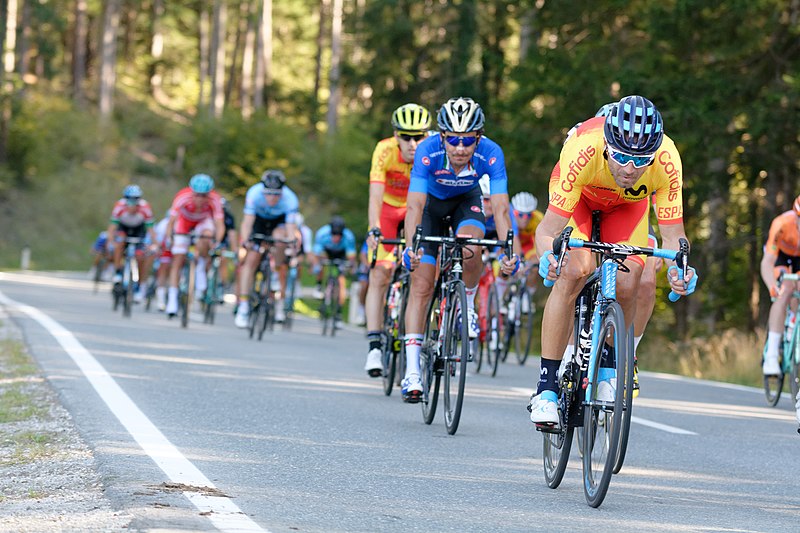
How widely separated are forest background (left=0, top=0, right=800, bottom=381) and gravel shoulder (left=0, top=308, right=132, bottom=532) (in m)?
10.2

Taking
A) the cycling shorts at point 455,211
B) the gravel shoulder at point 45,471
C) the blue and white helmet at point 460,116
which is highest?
the blue and white helmet at point 460,116

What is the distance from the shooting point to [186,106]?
78250 mm

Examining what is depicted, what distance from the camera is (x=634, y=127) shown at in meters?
6.73

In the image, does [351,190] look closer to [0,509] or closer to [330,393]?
[330,393]

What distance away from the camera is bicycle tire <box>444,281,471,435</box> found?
9.07 m

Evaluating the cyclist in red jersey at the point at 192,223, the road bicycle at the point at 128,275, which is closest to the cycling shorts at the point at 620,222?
the cyclist in red jersey at the point at 192,223

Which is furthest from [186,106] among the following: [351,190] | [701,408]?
[701,408]

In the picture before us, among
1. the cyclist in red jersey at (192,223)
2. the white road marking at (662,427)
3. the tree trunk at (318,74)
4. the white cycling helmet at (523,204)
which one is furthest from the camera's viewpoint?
the tree trunk at (318,74)

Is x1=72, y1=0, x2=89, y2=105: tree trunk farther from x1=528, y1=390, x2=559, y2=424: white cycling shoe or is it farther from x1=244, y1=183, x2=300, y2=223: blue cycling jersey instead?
x1=528, y1=390, x2=559, y2=424: white cycling shoe

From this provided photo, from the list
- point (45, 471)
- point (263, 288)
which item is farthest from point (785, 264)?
point (45, 471)

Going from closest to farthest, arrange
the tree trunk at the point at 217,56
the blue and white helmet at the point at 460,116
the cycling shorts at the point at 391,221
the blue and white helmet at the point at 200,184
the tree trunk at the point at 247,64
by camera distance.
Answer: the blue and white helmet at the point at 460,116 < the cycling shorts at the point at 391,221 < the blue and white helmet at the point at 200,184 < the tree trunk at the point at 217,56 < the tree trunk at the point at 247,64

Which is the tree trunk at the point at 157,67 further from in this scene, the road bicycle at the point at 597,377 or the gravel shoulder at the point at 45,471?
the road bicycle at the point at 597,377

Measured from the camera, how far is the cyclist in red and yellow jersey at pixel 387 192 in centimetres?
1146

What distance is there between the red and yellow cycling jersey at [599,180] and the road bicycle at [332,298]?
561 inches
